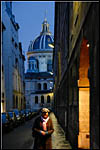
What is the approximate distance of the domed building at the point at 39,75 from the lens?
12788cm

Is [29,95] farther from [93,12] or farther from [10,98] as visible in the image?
[93,12]

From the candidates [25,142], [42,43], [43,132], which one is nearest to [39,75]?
[42,43]

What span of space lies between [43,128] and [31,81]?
4995 inches

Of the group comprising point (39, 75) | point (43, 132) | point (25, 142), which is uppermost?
point (39, 75)

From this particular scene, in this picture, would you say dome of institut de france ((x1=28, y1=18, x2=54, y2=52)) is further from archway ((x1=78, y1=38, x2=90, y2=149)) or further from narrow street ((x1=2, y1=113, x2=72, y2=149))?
archway ((x1=78, y1=38, x2=90, y2=149))

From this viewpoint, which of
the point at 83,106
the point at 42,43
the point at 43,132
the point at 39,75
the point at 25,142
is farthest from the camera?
the point at 42,43

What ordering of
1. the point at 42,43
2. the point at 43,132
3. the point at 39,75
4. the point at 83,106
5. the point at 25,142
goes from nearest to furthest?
the point at 43,132 → the point at 83,106 → the point at 25,142 → the point at 39,75 → the point at 42,43

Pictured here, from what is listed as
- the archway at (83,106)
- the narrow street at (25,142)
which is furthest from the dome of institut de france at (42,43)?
the archway at (83,106)

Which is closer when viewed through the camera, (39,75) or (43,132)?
(43,132)

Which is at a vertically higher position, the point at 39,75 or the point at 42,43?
the point at 42,43

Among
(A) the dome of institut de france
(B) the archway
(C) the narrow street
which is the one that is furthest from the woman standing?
(A) the dome of institut de france

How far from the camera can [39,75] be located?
138m

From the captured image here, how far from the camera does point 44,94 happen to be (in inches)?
5015

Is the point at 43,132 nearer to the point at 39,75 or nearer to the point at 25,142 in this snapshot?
the point at 25,142
